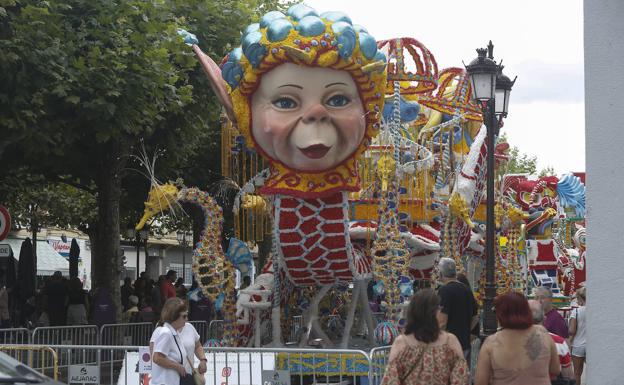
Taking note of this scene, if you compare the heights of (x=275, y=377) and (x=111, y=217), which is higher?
(x=111, y=217)

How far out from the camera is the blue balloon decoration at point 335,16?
1529 cm

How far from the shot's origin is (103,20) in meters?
19.3

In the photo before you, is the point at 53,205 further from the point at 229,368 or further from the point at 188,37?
the point at 229,368

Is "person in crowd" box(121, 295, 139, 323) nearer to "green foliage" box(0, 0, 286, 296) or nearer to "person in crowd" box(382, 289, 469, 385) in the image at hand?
"green foliage" box(0, 0, 286, 296)

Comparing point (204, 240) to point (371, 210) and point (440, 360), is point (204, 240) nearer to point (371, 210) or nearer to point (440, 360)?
point (371, 210)

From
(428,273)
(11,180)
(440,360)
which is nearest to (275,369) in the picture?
(440,360)

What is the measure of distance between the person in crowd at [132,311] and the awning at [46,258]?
23118 millimetres

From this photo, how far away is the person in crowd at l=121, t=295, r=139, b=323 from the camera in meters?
25.0

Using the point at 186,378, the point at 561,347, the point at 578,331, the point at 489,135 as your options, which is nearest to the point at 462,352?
the point at 561,347

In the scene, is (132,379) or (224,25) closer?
(132,379)

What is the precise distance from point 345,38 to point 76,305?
379 inches

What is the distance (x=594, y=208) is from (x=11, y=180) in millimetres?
20032

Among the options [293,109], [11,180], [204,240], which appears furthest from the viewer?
[11,180]

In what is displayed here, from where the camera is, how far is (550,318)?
12.6 m
